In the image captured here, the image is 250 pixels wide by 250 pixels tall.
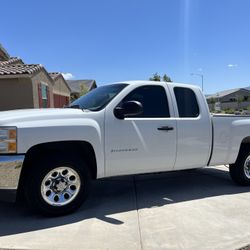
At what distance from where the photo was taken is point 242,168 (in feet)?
21.7

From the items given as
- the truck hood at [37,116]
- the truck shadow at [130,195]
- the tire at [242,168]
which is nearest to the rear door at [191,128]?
the truck shadow at [130,195]

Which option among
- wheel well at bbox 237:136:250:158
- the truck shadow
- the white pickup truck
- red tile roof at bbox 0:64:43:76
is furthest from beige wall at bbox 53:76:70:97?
the white pickup truck

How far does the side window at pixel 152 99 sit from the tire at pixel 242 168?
1.99 metres

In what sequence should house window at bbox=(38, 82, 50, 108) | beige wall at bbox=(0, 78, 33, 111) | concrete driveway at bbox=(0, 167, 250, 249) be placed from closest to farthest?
concrete driveway at bbox=(0, 167, 250, 249)
beige wall at bbox=(0, 78, 33, 111)
house window at bbox=(38, 82, 50, 108)

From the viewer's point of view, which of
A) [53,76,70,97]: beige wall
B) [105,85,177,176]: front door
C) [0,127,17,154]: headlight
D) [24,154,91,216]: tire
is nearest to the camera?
[0,127,17,154]: headlight

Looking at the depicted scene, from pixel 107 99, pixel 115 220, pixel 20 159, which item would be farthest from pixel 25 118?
pixel 115 220

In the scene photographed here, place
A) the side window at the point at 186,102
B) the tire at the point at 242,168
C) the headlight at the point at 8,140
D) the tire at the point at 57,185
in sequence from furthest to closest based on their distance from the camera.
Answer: the tire at the point at 242,168, the side window at the point at 186,102, the tire at the point at 57,185, the headlight at the point at 8,140

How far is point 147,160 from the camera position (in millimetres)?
5348

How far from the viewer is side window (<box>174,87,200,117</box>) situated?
19.1ft

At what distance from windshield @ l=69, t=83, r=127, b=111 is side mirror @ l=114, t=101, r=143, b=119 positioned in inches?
9.5

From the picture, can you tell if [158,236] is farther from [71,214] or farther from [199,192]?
[199,192]

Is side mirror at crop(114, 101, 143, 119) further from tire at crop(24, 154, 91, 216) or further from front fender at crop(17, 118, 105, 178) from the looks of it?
tire at crop(24, 154, 91, 216)

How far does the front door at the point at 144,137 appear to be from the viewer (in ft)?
16.5

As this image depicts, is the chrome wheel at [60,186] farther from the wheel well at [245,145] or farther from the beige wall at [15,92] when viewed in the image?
the beige wall at [15,92]
